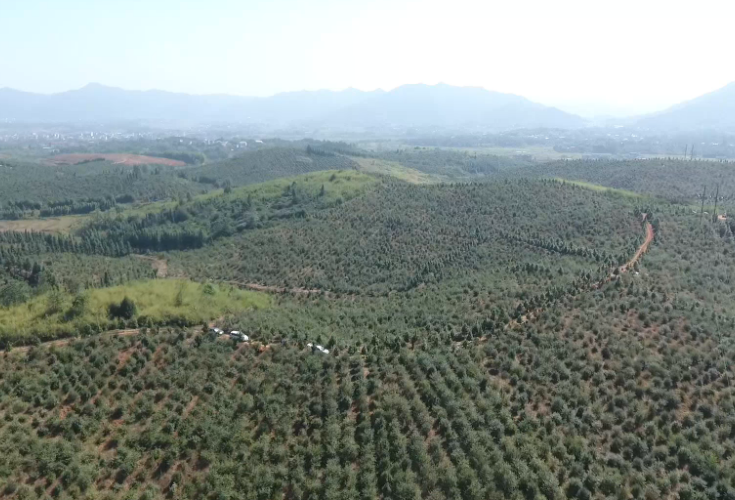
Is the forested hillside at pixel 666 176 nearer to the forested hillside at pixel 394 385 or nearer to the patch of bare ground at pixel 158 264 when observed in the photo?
the forested hillside at pixel 394 385

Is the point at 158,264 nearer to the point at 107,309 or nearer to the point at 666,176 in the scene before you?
the point at 107,309

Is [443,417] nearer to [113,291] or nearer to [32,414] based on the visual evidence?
[32,414]

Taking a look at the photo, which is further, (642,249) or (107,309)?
(642,249)

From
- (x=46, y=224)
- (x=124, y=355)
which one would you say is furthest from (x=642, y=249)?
(x=46, y=224)

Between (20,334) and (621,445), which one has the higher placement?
(20,334)

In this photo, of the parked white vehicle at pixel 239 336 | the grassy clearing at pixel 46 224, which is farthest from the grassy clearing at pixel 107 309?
the grassy clearing at pixel 46 224

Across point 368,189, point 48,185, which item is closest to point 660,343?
point 368,189
